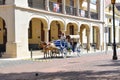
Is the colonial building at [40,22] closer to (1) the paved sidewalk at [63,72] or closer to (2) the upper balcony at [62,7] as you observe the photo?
(2) the upper balcony at [62,7]

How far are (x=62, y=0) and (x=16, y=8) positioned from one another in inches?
406

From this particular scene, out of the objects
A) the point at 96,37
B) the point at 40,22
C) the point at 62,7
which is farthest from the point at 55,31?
the point at 96,37

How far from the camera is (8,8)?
3206cm

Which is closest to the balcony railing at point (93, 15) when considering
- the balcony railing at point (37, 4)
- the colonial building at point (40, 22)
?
the colonial building at point (40, 22)

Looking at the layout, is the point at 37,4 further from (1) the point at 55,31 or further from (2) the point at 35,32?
(1) the point at 55,31

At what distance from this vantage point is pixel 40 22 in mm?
41531

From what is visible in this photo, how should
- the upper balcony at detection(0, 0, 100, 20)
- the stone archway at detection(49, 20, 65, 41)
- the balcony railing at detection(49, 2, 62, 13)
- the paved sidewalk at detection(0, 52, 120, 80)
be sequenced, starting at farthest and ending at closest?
1. the stone archway at detection(49, 20, 65, 41)
2. the balcony railing at detection(49, 2, 62, 13)
3. the upper balcony at detection(0, 0, 100, 20)
4. the paved sidewalk at detection(0, 52, 120, 80)

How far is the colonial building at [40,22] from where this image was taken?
32.0 meters

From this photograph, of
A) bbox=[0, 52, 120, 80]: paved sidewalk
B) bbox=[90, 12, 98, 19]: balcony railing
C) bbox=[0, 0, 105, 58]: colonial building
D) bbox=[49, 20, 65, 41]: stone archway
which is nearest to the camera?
bbox=[0, 52, 120, 80]: paved sidewalk

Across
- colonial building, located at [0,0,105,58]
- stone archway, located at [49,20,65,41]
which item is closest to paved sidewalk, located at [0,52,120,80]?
colonial building, located at [0,0,105,58]

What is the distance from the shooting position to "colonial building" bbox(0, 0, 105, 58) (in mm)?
32031

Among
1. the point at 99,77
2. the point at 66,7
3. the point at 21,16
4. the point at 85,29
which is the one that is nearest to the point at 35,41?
the point at 66,7

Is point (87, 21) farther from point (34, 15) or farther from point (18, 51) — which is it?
point (18, 51)

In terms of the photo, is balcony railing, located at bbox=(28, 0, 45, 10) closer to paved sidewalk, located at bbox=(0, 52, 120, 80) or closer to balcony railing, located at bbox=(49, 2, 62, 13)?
balcony railing, located at bbox=(49, 2, 62, 13)
